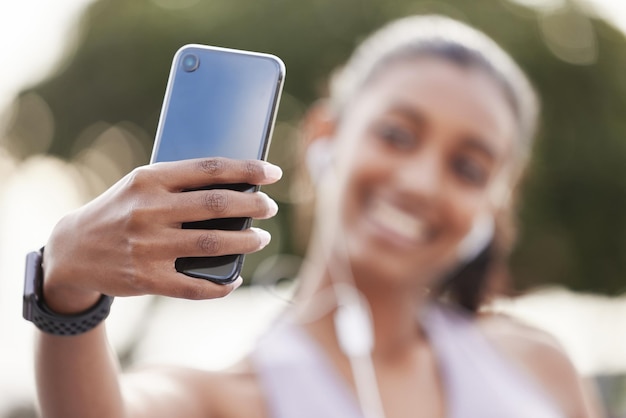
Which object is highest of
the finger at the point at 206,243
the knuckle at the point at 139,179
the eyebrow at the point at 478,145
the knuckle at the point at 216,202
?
the knuckle at the point at 139,179

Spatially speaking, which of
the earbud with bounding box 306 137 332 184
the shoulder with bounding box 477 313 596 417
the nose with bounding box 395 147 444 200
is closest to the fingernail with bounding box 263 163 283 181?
the nose with bounding box 395 147 444 200

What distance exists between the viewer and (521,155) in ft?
7.72

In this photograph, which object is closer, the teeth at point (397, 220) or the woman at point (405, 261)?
the woman at point (405, 261)

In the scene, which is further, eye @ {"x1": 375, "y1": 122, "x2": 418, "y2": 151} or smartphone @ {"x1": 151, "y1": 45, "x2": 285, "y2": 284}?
eye @ {"x1": 375, "y1": 122, "x2": 418, "y2": 151}

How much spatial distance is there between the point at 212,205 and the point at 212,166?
50mm

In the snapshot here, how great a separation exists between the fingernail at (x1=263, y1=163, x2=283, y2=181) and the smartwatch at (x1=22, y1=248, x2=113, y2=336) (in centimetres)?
29

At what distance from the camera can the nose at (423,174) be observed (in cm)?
200

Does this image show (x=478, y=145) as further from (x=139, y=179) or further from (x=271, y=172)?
(x=139, y=179)

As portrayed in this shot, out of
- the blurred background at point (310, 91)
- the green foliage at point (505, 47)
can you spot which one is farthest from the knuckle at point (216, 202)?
the green foliage at point (505, 47)

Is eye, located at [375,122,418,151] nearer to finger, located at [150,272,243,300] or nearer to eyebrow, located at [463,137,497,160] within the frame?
eyebrow, located at [463,137,497,160]

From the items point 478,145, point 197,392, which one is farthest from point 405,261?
point 197,392

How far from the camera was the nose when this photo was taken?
2000 millimetres

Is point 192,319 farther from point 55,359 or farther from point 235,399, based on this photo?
point 55,359

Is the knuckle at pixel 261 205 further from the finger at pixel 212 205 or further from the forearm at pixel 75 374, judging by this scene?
the forearm at pixel 75 374
